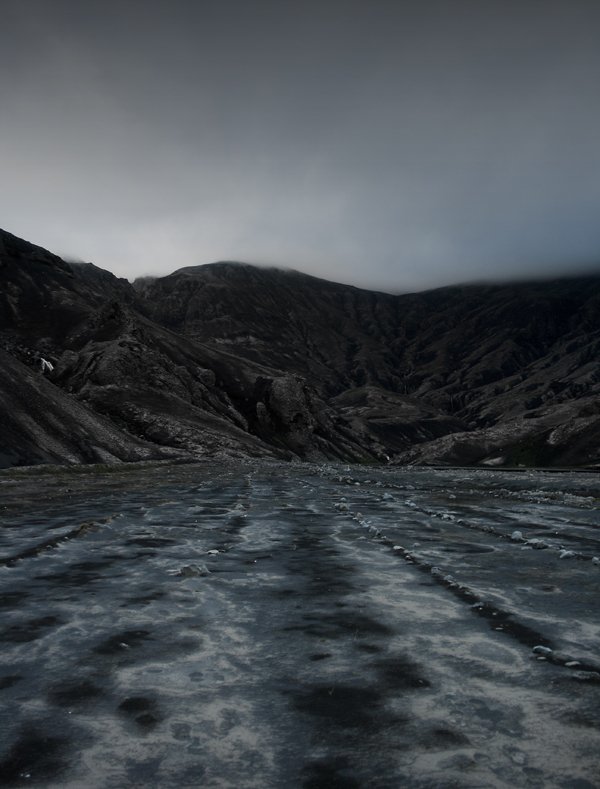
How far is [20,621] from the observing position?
30.5 ft

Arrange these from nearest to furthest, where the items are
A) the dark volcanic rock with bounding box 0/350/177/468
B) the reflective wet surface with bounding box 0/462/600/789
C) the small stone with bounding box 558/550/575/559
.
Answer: the reflective wet surface with bounding box 0/462/600/789 → the small stone with bounding box 558/550/575/559 → the dark volcanic rock with bounding box 0/350/177/468

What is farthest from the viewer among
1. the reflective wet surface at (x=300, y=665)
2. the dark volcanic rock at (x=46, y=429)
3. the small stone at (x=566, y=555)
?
the dark volcanic rock at (x=46, y=429)

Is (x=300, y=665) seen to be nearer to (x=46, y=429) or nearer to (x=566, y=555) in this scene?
(x=566, y=555)

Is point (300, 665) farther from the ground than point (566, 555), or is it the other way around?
point (566, 555)

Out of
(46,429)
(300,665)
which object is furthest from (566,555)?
(46,429)

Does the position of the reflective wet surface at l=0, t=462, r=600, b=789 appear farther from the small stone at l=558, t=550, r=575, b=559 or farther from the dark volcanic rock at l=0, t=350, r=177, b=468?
the dark volcanic rock at l=0, t=350, r=177, b=468

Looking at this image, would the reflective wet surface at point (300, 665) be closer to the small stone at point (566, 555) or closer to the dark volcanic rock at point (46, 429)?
the small stone at point (566, 555)

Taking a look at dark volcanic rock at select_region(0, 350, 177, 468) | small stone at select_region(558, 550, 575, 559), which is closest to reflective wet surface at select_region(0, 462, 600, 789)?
small stone at select_region(558, 550, 575, 559)

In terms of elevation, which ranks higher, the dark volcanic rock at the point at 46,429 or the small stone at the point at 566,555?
the small stone at the point at 566,555

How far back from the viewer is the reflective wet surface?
5.05 metres

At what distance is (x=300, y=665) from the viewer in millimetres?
7449

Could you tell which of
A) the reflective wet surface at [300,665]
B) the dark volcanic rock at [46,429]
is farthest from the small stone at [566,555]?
the dark volcanic rock at [46,429]

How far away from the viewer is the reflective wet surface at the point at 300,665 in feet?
16.6

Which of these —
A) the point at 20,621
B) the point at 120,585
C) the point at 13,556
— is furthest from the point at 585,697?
the point at 13,556
